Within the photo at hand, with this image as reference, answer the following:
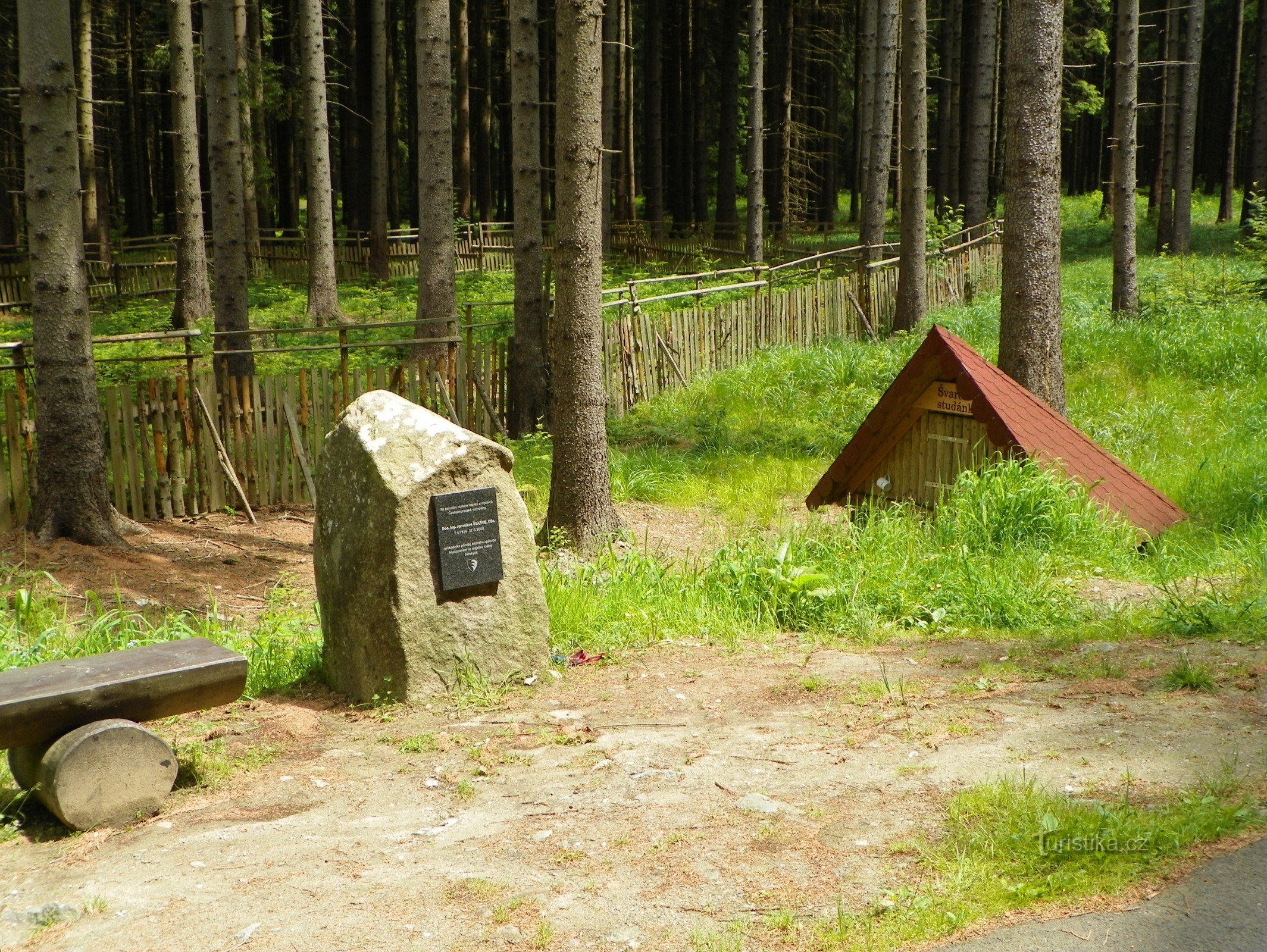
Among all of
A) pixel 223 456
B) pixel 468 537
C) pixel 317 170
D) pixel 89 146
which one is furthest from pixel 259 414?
pixel 89 146

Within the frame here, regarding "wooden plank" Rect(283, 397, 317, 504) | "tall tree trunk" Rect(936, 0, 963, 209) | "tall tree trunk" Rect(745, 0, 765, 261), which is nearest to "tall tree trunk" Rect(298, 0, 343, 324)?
"tall tree trunk" Rect(745, 0, 765, 261)

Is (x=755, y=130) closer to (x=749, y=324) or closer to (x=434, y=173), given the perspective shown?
(x=749, y=324)

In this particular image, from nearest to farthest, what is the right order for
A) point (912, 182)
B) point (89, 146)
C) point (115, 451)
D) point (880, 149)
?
point (115, 451) < point (912, 182) < point (880, 149) < point (89, 146)

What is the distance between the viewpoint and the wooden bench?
429 cm

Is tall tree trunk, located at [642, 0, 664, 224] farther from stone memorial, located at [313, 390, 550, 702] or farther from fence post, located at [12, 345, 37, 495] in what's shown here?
stone memorial, located at [313, 390, 550, 702]

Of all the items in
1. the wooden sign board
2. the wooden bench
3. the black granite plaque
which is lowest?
the wooden bench

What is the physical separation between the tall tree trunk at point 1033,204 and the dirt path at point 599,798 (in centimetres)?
489

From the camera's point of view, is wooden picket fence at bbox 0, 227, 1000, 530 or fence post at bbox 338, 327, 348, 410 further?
fence post at bbox 338, 327, 348, 410

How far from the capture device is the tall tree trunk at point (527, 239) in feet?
41.3

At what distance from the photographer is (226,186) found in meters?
15.5

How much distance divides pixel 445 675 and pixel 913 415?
4.61 meters

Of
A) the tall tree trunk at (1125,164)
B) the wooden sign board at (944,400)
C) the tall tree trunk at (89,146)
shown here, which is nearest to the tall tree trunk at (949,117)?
the tall tree trunk at (1125,164)

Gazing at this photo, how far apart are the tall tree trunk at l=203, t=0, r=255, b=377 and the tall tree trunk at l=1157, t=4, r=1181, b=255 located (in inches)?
780

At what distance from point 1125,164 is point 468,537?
15493 millimetres
